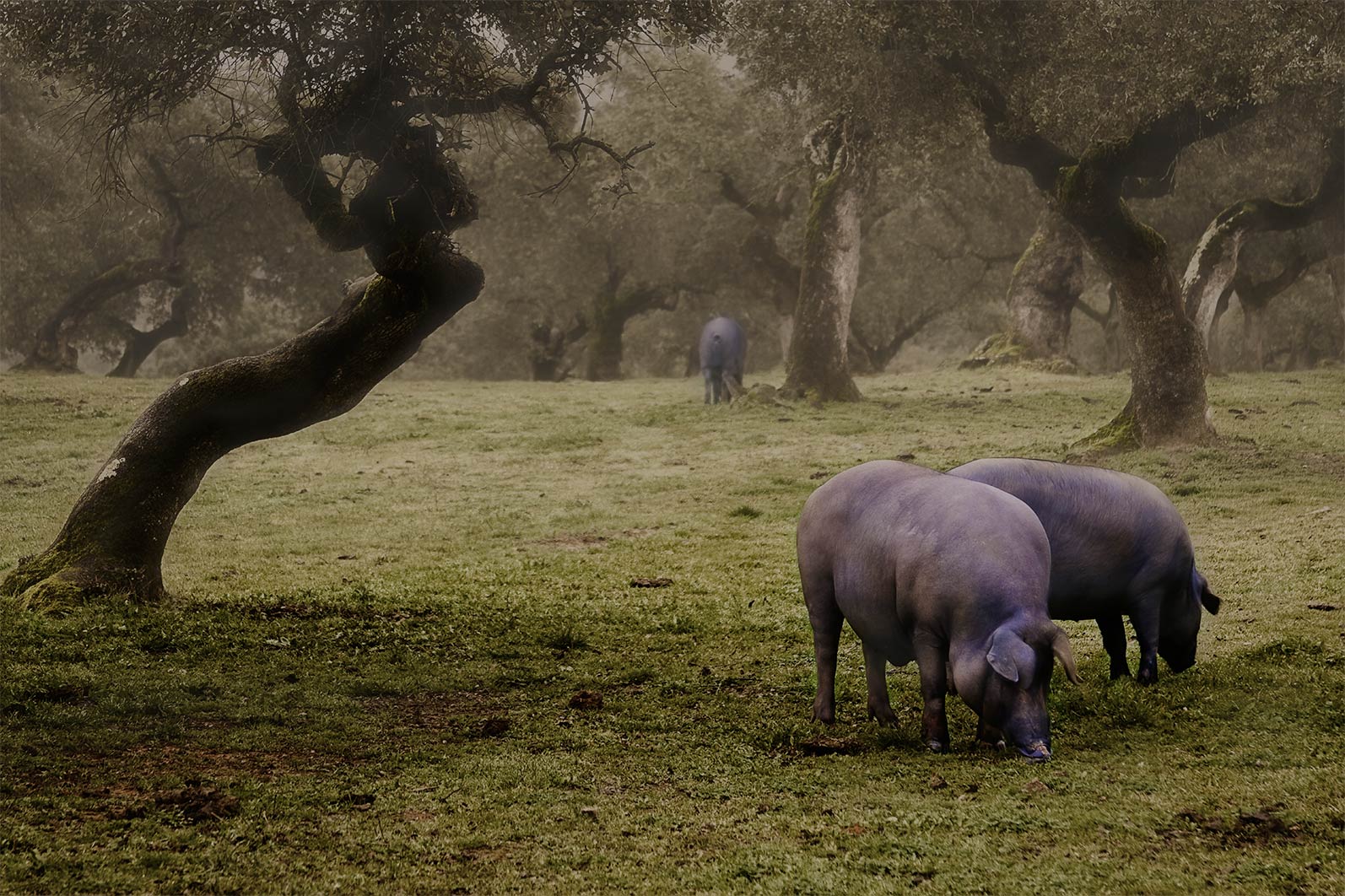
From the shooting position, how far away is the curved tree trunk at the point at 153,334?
41688 millimetres

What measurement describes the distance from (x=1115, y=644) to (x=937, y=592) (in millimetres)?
2852

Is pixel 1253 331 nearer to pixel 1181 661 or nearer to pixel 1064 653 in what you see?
pixel 1181 661

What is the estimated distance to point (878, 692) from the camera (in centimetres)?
838

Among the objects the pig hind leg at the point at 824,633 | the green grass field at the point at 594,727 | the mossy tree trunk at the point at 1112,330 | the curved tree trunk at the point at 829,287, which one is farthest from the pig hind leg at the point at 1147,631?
the mossy tree trunk at the point at 1112,330

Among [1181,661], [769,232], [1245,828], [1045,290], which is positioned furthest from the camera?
[769,232]

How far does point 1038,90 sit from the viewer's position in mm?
21656

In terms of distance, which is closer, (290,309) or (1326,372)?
(1326,372)

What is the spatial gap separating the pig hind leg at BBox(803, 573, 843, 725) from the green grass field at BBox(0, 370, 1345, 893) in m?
0.18

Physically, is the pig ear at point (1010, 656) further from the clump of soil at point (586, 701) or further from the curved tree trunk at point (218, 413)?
the curved tree trunk at point (218, 413)

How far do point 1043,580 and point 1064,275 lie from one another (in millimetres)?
29919

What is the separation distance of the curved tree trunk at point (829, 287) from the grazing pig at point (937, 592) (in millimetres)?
21077

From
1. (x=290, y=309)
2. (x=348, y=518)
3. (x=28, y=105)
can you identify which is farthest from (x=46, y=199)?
(x=348, y=518)

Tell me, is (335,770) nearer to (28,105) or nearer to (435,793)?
(435,793)

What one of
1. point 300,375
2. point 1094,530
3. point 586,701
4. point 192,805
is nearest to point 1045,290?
point 300,375
